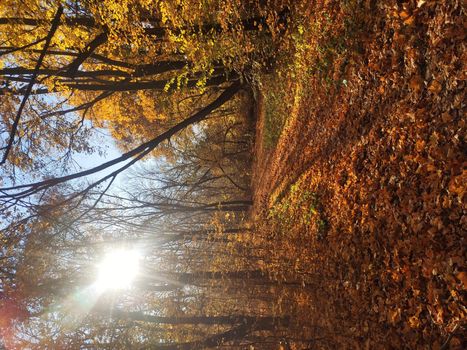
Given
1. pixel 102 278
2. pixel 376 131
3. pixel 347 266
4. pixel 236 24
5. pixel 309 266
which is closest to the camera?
pixel 376 131

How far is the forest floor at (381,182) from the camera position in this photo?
3.30 metres

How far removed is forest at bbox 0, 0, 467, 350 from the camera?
3551 millimetres

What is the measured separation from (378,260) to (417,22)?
9.48 feet

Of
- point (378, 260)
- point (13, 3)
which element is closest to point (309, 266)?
point (378, 260)

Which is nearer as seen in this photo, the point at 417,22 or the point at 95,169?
the point at 417,22

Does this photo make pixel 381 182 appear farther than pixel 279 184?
No

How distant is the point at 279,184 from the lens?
34.1ft

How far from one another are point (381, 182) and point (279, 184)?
6048 mm

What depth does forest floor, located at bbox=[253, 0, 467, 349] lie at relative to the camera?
3.30 metres

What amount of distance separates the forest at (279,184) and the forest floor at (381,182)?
0.08ft

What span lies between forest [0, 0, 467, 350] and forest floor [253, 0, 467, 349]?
0.08 ft

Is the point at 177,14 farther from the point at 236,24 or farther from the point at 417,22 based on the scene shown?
the point at 417,22

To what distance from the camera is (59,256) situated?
11422 mm

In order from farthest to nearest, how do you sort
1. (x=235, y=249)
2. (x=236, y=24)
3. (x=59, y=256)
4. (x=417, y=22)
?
(x=59, y=256)
(x=235, y=249)
(x=236, y=24)
(x=417, y=22)
